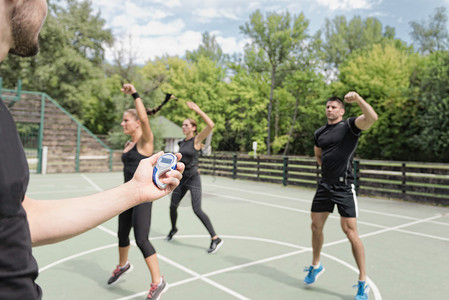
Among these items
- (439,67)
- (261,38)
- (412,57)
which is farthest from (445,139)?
(261,38)

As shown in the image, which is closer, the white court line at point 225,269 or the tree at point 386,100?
the white court line at point 225,269

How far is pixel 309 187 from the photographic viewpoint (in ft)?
46.2

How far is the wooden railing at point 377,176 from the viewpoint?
10750mm

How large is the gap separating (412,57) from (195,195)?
36112mm

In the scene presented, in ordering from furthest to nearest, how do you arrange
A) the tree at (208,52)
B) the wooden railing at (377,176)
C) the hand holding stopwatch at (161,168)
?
the tree at (208,52) → the wooden railing at (377,176) → the hand holding stopwatch at (161,168)

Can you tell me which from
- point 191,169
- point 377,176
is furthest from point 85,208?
point 377,176

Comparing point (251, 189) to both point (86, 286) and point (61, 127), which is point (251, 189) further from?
point (61, 127)

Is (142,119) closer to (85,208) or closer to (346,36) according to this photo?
(85,208)

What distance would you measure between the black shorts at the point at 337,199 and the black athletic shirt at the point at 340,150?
8 centimetres

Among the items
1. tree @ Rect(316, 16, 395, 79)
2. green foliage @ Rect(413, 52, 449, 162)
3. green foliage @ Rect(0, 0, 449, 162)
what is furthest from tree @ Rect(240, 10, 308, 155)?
tree @ Rect(316, 16, 395, 79)

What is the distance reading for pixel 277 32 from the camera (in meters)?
33.4

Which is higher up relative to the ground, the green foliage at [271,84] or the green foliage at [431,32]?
the green foliage at [431,32]

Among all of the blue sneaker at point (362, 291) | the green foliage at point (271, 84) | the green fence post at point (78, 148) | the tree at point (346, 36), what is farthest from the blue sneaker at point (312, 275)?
the tree at point (346, 36)

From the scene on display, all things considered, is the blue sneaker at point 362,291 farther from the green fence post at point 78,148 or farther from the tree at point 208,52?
the tree at point 208,52
